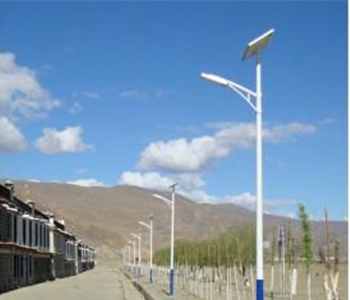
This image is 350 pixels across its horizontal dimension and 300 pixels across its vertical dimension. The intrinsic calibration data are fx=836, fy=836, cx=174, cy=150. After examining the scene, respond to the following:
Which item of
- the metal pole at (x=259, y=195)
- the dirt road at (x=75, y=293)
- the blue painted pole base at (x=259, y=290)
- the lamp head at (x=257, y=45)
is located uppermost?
the lamp head at (x=257, y=45)

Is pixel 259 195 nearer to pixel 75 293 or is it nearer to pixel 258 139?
pixel 258 139

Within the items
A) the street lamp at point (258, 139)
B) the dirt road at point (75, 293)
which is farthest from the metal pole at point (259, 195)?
the dirt road at point (75, 293)

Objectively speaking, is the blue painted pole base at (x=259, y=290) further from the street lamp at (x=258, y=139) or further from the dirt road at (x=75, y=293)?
the dirt road at (x=75, y=293)

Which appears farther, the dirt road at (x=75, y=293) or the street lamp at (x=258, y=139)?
the dirt road at (x=75, y=293)

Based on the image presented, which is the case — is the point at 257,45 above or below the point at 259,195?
above

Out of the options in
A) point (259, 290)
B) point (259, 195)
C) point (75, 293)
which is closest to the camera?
point (259, 290)

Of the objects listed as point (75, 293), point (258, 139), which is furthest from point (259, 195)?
point (75, 293)

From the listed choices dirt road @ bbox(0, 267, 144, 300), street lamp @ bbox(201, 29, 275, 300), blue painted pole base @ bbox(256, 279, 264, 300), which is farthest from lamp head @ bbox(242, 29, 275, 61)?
dirt road @ bbox(0, 267, 144, 300)

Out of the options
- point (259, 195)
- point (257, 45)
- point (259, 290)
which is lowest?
point (259, 290)

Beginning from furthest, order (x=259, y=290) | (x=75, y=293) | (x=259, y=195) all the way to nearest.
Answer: (x=75, y=293) < (x=259, y=195) < (x=259, y=290)

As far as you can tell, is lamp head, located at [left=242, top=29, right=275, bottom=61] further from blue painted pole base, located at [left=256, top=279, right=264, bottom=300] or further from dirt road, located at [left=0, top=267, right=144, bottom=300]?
dirt road, located at [left=0, top=267, right=144, bottom=300]

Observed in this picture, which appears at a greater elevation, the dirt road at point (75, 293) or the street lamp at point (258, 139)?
the street lamp at point (258, 139)

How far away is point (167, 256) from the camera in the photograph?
10756 centimetres

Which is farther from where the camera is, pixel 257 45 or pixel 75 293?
pixel 75 293
